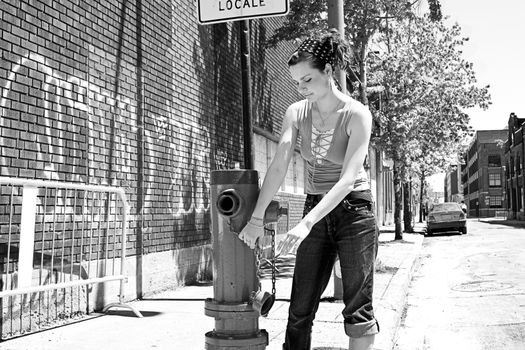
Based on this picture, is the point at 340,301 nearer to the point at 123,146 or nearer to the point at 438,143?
the point at 123,146

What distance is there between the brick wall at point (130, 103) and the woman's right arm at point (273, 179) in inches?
104

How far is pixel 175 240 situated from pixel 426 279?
4807 millimetres

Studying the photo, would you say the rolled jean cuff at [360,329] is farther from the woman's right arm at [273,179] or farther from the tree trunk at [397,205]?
the tree trunk at [397,205]

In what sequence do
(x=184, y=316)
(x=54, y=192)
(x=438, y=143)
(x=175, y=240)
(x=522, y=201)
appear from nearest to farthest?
(x=54, y=192)
(x=184, y=316)
(x=175, y=240)
(x=438, y=143)
(x=522, y=201)

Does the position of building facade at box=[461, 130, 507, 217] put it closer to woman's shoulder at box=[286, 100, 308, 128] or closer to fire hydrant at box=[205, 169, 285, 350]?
woman's shoulder at box=[286, 100, 308, 128]

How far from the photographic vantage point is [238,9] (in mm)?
4309

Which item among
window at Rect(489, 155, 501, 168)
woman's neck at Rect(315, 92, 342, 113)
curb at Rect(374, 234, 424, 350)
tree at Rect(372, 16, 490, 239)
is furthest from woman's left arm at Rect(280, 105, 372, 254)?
window at Rect(489, 155, 501, 168)

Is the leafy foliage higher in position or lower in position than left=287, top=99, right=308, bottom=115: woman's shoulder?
higher

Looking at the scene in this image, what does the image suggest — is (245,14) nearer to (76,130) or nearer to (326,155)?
(326,155)

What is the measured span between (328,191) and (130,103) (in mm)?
4232

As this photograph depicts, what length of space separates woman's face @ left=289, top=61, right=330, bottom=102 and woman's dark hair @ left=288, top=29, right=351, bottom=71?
0.9 inches

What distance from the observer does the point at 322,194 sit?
9.23 feet

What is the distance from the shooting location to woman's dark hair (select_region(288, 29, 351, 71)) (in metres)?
2.68

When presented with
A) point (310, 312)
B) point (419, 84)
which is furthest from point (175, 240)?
point (419, 84)
